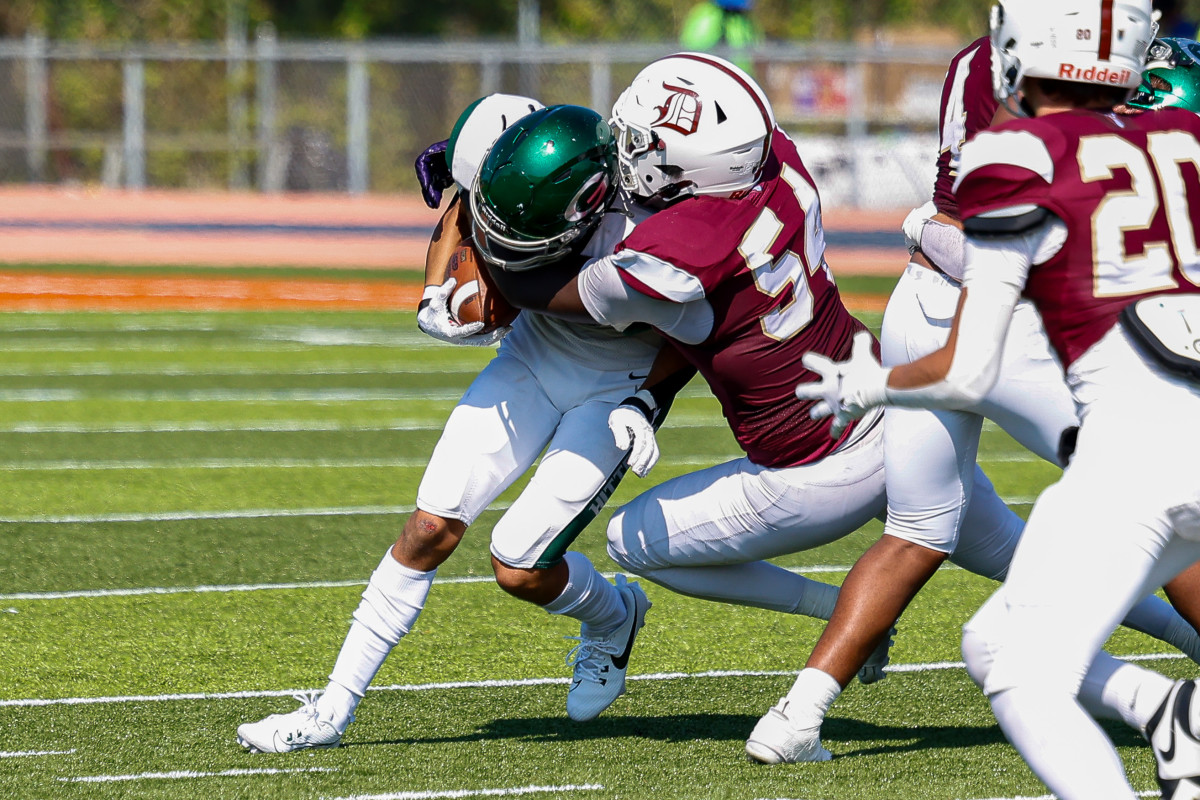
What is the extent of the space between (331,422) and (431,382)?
148 centimetres

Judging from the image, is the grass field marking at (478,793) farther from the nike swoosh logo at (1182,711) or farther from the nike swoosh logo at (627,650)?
the nike swoosh logo at (1182,711)

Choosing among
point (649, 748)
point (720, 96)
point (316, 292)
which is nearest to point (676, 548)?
point (649, 748)

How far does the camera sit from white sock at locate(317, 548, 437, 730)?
373 centimetres

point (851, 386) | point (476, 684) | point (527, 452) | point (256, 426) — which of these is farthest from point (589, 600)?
point (256, 426)

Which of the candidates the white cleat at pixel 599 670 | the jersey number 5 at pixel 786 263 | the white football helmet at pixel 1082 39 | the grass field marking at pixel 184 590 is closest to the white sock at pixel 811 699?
the white cleat at pixel 599 670

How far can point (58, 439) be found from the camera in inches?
328

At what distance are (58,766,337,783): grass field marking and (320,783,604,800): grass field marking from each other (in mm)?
237

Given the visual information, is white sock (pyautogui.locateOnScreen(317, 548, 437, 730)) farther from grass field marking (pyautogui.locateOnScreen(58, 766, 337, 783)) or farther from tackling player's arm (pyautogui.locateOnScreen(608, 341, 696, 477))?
tackling player's arm (pyautogui.locateOnScreen(608, 341, 696, 477))

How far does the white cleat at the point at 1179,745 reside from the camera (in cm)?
280

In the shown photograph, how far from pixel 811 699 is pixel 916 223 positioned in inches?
43.1

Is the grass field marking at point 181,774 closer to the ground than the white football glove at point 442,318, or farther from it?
closer to the ground

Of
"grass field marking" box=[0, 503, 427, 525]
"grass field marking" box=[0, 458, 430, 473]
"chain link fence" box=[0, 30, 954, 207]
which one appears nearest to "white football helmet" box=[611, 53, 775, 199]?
"grass field marking" box=[0, 503, 427, 525]

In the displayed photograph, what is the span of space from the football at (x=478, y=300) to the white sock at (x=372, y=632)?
0.57 metres

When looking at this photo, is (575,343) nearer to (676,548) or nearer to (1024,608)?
(676,548)
